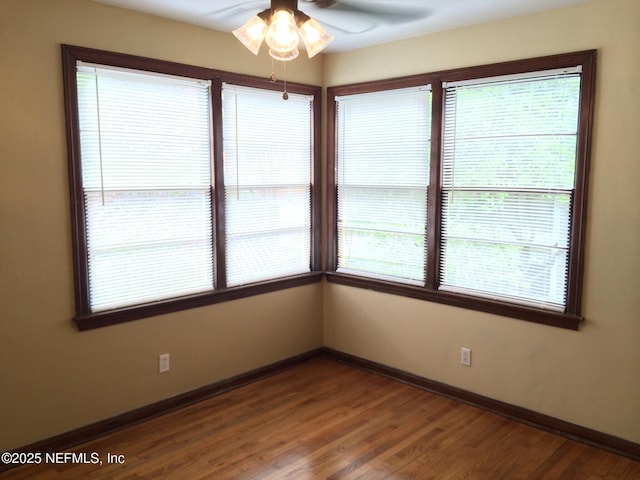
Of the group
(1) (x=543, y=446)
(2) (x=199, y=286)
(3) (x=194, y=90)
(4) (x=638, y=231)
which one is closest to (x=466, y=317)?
(1) (x=543, y=446)

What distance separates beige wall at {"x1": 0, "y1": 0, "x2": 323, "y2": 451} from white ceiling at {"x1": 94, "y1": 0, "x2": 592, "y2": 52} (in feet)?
0.56

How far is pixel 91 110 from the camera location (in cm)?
291

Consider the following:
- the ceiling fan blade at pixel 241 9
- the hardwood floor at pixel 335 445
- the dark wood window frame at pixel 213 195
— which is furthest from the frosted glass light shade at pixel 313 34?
the hardwood floor at pixel 335 445

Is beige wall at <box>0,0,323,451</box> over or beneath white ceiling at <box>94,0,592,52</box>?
beneath

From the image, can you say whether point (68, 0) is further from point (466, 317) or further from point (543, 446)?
point (543, 446)

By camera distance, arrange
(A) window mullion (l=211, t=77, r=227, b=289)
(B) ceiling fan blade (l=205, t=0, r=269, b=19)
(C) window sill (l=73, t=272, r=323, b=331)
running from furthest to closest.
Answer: (A) window mullion (l=211, t=77, r=227, b=289) → (C) window sill (l=73, t=272, r=323, b=331) → (B) ceiling fan blade (l=205, t=0, r=269, b=19)

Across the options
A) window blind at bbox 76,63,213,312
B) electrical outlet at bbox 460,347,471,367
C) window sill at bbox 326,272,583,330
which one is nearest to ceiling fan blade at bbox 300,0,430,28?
window blind at bbox 76,63,213,312

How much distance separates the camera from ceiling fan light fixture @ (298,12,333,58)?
2.20 metres

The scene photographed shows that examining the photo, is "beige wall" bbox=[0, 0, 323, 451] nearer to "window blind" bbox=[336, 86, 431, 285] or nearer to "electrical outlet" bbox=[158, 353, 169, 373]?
"electrical outlet" bbox=[158, 353, 169, 373]

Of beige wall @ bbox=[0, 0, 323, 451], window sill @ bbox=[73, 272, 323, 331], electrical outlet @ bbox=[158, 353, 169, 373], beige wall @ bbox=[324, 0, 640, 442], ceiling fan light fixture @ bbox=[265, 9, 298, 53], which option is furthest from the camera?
electrical outlet @ bbox=[158, 353, 169, 373]

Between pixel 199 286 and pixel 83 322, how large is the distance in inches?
31.6

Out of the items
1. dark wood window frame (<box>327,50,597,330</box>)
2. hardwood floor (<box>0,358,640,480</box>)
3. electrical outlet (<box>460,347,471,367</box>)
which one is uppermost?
dark wood window frame (<box>327,50,597,330</box>)

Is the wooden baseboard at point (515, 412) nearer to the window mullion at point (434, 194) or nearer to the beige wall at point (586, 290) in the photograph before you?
the beige wall at point (586, 290)

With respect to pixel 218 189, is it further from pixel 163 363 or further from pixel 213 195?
pixel 163 363
